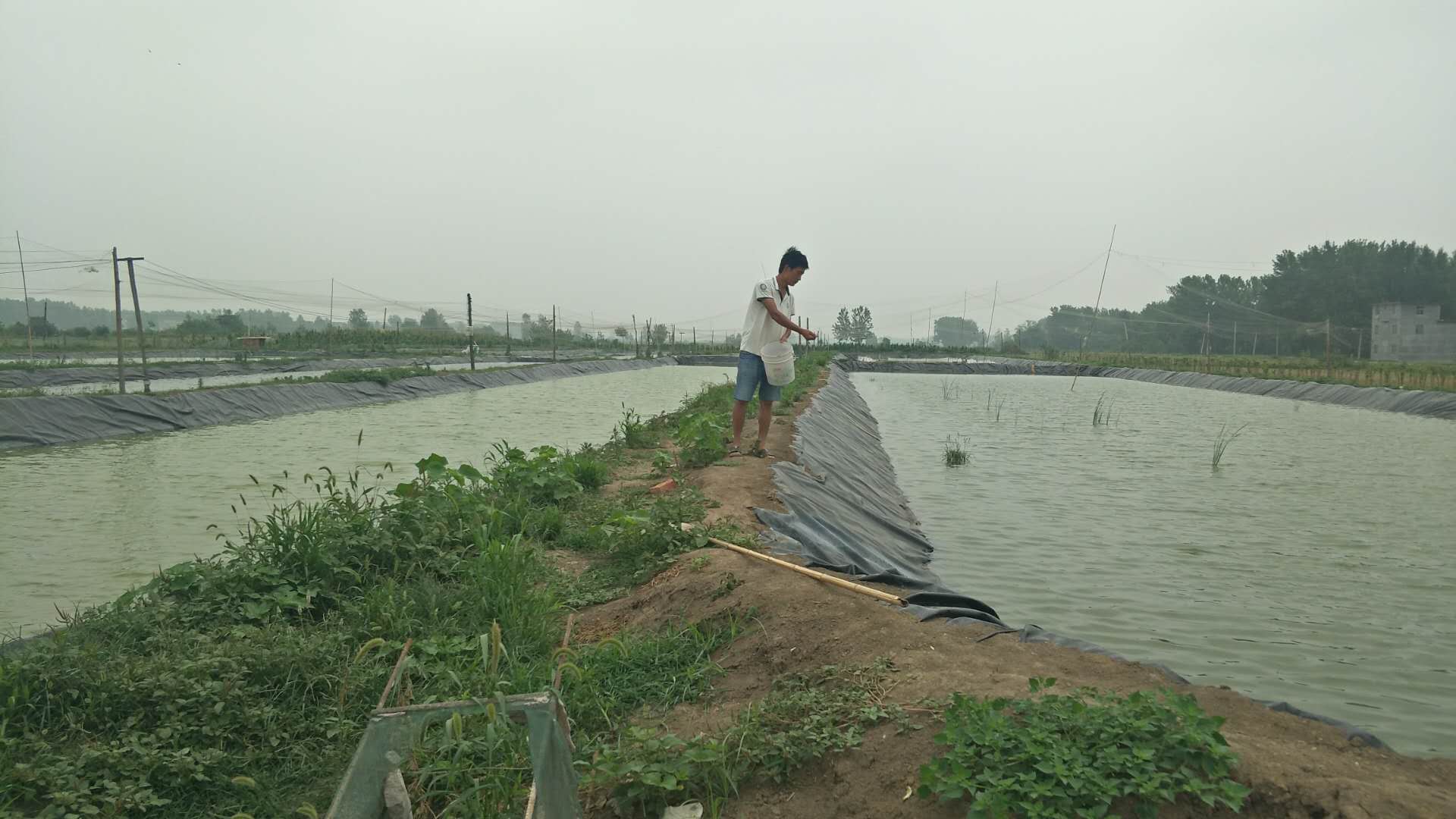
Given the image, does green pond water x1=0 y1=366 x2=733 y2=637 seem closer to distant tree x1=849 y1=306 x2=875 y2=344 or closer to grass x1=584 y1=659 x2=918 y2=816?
grass x1=584 y1=659 x2=918 y2=816

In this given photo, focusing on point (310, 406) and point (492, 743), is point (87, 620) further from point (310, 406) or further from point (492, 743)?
point (310, 406)

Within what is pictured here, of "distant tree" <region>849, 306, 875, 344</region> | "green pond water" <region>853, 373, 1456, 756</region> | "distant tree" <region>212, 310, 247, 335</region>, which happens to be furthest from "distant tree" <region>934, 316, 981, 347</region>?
"green pond water" <region>853, 373, 1456, 756</region>

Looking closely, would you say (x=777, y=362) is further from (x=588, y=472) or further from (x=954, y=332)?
(x=954, y=332)

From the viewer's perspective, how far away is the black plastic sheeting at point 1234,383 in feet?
55.4

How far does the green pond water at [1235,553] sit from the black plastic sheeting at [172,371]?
42.3ft

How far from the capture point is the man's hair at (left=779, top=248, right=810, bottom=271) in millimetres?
5992

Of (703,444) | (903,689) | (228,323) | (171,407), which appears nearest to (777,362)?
(703,444)

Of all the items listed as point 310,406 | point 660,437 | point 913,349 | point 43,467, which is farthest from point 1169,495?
point 913,349

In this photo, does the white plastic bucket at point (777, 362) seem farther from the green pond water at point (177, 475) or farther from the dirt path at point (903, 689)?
the green pond water at point (177, 475)

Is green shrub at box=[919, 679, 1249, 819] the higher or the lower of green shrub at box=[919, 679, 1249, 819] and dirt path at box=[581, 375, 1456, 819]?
the higher

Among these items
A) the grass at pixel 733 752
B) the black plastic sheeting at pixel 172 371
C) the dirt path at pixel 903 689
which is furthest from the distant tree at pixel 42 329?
the grass at pixel 733 752

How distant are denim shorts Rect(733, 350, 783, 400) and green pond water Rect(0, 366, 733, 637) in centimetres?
305

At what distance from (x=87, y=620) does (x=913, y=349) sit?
46.9 meters

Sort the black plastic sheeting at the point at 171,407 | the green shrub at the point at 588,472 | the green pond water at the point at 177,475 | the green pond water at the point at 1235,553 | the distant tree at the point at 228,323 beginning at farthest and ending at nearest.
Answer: the distant tree at the point at 228,323
the black plastic sheeting at the point at 171,407
the green shrub at the point at 588,472
the green pond water at the point at 177,475
the green pond water at the point at 1235,553
